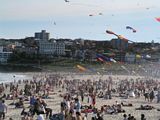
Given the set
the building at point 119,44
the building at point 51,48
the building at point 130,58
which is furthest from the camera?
the building at point 51,48

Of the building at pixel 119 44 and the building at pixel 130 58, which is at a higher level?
the building at pixel 119 44

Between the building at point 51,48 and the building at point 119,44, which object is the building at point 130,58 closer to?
the building at point 119,44

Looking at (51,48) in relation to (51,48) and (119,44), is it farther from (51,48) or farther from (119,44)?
(119,44)

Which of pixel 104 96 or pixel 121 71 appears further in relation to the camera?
pixel 121 71

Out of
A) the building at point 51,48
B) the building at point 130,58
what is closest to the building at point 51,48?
the building at point 51,48

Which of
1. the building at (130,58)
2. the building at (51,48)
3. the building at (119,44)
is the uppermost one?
the building at (119,44)

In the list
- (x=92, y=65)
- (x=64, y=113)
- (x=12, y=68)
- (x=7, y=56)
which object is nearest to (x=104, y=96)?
(x=64, y=113)

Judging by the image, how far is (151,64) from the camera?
8862cm

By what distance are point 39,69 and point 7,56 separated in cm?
3048

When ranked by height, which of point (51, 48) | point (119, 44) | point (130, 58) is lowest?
point (130, 58)

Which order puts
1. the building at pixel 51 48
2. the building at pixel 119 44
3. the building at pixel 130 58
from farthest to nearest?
1. the building at pixel 51 48
2. the building at pixel 119 44
3. the building at pixel 130 58

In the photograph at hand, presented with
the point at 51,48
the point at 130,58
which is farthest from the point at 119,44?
the point at 130,58

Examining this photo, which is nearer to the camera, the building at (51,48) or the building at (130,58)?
the building at (130,58)

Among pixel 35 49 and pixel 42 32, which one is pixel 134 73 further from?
pixel 42 32
